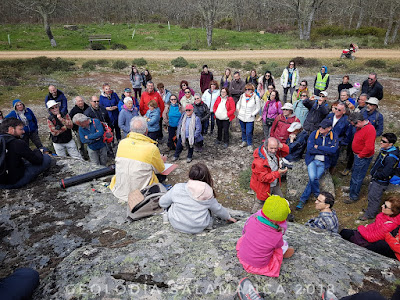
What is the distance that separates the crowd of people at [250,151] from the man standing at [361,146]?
0.07 feet

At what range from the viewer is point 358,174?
6.26 metres

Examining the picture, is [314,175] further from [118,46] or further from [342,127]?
[118,46]

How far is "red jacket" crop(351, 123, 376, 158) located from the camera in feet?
19.3

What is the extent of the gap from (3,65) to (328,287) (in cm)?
2652

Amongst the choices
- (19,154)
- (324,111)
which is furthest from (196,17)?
(19,154)

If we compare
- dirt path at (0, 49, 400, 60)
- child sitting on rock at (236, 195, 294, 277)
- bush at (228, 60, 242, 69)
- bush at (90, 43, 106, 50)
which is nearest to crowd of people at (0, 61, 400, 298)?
child sitting on rock at (236, 195, 294, 277)

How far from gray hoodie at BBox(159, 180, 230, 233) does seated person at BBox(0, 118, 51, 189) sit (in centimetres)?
300

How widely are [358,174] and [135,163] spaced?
17.0 ft

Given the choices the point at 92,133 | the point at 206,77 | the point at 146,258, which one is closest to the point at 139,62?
the point at 206,77

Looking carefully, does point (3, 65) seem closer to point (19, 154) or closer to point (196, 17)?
point (19, 154)

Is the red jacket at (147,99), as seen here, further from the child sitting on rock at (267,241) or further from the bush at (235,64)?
the bush at (235,64)

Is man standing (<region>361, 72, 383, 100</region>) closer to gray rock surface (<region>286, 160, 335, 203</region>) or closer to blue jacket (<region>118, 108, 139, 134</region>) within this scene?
gray rock surface (<region>286, 160, 335, 203</region>)

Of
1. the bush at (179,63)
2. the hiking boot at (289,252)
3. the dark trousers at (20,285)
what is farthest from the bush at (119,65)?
the hiking boot at (289,252)

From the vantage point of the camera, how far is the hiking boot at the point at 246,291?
274 centimetres
